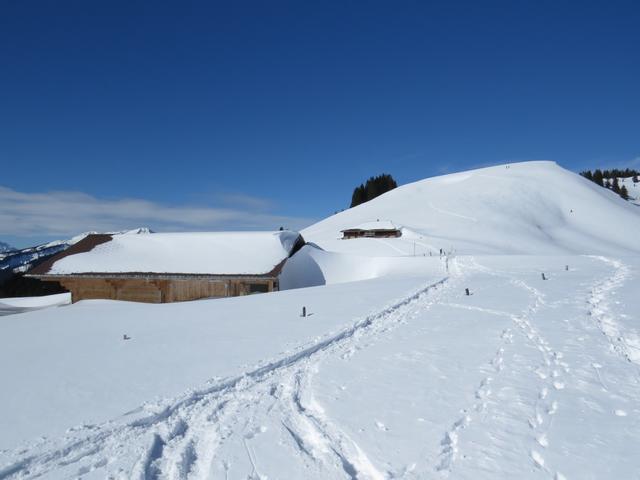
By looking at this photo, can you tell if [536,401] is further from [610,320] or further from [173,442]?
[610,320]

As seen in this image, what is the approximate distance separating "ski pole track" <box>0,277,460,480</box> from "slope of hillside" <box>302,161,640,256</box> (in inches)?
1424

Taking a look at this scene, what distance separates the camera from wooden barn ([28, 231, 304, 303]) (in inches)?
779

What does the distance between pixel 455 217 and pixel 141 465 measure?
66525 mm

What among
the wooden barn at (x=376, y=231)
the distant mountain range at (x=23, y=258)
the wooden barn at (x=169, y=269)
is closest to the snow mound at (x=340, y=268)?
the wooden barn at (x=169, y=269)

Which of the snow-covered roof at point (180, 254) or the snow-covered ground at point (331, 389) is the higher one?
the snow-covered roof at point (180, 254)

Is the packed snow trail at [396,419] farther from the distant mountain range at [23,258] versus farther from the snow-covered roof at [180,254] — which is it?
the distant mountain range at [23,258]

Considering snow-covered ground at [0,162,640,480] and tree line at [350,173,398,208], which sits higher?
tree line at [350,173,398,208]

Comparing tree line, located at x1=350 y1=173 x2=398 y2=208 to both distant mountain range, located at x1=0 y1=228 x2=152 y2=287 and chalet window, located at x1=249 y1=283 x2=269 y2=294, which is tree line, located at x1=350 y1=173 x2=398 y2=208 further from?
chalet window, located at x1=249 y1=283 x2=269 y2=294

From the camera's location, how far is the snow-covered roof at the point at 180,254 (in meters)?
20.4

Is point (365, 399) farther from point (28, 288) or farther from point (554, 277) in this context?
point (28, 288)

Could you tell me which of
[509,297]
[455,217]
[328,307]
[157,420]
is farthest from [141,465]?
[455,217]

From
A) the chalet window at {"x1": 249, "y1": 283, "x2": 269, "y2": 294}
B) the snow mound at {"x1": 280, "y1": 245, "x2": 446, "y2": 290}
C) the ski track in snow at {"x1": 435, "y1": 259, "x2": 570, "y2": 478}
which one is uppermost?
the snow mound at {"x1": 280, "y1": 245, "x2": 446, "y2": 290}

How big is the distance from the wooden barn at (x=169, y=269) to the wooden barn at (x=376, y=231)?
3548 centimetres

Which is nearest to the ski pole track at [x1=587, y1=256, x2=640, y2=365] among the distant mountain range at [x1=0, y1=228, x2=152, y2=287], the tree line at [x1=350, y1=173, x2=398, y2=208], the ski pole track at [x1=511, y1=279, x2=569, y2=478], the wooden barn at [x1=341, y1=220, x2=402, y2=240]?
the ski pole track at [x1=511, y1=279, x2=569, y2=478]
